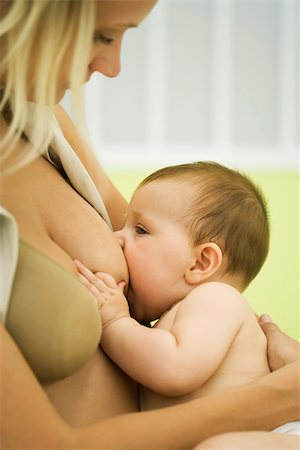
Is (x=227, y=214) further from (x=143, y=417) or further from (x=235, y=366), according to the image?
(x=143, y=417)

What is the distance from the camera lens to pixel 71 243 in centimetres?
114

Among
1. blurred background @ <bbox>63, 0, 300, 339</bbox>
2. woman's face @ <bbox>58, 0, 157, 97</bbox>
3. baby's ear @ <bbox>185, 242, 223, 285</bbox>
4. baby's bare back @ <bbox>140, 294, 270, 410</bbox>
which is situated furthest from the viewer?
blurred background @ <bbox>63, 0, 300, 339</bbox>

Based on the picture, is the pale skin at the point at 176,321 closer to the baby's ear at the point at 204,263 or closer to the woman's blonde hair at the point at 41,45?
the baby's ear at the point at 204,263

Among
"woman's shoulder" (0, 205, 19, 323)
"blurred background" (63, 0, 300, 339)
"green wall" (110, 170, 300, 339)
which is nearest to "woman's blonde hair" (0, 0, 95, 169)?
"woman's shoulder" (0, 205, 19, 323)

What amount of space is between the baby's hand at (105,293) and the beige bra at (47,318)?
113 millimetres

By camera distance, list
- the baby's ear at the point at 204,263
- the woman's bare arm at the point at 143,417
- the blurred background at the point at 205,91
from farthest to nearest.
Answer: the blurred background at the point at 205,91 < the baby's ear at the point at 204,263 < the woman's bare arm at the point at 143,417

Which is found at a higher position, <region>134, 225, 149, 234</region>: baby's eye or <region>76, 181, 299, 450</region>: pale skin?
<region>134, 225, 149, 234</region>: baby's eye

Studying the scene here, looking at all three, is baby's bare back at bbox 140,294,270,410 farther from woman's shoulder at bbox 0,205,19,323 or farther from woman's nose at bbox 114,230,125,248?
woman's shoulder at bbox 0,205,19,323

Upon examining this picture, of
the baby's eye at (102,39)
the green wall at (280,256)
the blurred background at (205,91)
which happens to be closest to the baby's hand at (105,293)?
the baby's eye at (102,39)

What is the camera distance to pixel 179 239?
4.12 ft

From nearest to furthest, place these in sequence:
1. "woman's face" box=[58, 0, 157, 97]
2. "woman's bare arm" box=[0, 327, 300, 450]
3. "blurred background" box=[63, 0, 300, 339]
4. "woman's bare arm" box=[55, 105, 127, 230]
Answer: "woman's bare arm" box=[0, 327, 300, 450]
"woman's face" box=[58, 0, 157, 97]
"woman's bare arm" box=[55, 105, 127, 230]
"blurred background" box=[63, 0, 300, 339]

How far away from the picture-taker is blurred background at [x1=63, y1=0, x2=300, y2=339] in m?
6.13

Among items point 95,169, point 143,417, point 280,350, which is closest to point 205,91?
point 95,169

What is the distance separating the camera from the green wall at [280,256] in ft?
10.7
